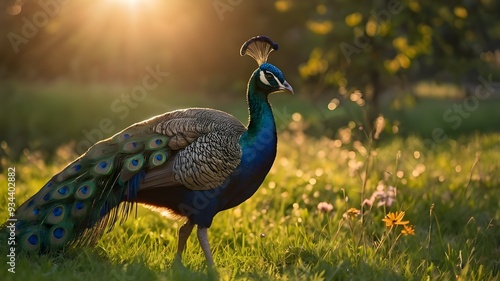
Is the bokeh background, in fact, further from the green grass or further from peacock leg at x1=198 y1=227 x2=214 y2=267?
peacock leg at x1=198 y1=227 x2=214 y2=267

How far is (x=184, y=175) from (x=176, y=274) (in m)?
0.80

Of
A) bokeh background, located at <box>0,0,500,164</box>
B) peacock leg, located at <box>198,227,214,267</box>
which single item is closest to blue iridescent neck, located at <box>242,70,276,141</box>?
peacock leg, located at <box>198,227,214,267</box>

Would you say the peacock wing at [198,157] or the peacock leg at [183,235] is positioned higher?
the peacock wing at [198,157]

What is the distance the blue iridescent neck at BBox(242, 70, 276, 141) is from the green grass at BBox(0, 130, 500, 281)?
841 millimetres

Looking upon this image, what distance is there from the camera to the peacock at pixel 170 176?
17.2 feet

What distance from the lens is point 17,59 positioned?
19250 mm

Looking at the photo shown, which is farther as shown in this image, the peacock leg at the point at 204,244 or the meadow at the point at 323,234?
the peacock leg at the point at 204,244

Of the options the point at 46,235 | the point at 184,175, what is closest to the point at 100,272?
the point at 46,235

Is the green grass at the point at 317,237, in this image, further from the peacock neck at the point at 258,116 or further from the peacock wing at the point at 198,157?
the peacock neck at the point at 258,116

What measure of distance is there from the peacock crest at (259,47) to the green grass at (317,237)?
4.34ft

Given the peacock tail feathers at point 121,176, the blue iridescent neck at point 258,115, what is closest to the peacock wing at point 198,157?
the peacock tail feathers at point 121,176

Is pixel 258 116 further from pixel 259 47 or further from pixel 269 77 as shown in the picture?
pixel 259 47

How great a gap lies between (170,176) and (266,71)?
1.12m

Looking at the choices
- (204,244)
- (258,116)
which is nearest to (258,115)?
(258,116)
